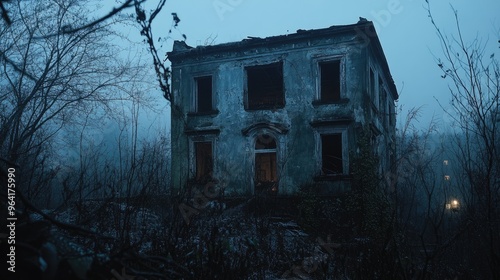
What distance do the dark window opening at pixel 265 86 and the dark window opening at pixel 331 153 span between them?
7.44 feet

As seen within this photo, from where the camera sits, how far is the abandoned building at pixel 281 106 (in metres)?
13.8

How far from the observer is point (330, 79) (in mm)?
15766

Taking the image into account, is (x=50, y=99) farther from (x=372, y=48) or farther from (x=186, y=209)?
(x=372, y=48)


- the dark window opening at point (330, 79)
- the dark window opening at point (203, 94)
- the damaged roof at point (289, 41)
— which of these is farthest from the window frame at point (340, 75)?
the dark window opening at point (203, 94)

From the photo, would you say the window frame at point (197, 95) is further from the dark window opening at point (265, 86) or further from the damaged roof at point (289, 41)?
the dark window opening at point (265, 86)

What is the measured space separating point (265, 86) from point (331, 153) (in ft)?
14.4

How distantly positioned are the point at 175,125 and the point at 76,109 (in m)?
6.18

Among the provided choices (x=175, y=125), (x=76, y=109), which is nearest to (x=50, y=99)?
(x=76, y=109)

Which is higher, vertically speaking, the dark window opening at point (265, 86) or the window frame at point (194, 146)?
the dark window opening at point (265, 86)

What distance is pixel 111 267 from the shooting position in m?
1.58

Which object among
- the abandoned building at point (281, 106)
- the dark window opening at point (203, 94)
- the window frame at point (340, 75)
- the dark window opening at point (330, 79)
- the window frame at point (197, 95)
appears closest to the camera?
the abandoned building at point (281, 106)

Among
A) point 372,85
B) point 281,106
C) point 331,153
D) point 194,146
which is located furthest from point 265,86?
point 372,85

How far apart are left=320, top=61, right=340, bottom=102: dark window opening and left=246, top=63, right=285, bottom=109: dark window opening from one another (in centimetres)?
181

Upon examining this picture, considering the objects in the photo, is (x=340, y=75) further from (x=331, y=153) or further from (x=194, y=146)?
(x=194, y=146)
